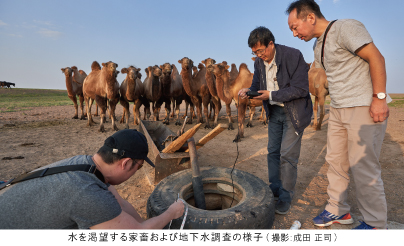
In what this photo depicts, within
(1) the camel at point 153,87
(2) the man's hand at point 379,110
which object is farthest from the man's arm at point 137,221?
(1) the camel at point 153,87

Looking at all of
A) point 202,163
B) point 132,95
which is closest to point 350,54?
point 202,163

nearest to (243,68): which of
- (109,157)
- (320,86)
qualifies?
(320,86)

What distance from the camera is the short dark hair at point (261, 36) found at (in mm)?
3156

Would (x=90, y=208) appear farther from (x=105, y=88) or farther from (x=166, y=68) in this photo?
(x=166, y=68)

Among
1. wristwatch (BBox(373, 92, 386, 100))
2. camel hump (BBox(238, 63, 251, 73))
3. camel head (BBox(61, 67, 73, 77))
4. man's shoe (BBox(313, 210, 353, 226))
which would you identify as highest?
camel head (BBox(61, 67, 73, 77))

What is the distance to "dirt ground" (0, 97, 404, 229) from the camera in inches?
141

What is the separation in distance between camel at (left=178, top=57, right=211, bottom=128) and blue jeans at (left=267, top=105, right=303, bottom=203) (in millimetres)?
6496

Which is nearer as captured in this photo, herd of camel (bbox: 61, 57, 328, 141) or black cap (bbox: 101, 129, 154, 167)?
black cap (bbox: 101, 129, 154, 167)

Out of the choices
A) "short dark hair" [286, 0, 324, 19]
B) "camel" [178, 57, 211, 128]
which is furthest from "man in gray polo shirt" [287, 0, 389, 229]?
"camel" [178, 57, 211, 128]

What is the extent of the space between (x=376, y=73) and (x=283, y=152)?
1.51 metres

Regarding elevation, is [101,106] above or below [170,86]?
below

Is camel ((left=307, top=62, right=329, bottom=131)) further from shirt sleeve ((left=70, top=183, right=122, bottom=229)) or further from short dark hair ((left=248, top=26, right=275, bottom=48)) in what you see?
shirt sleeve ((left=70, top=183, right=122, bottom=229))

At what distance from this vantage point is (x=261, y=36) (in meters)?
3.15

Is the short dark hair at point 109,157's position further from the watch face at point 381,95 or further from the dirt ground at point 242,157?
the watch face at point 381,95
